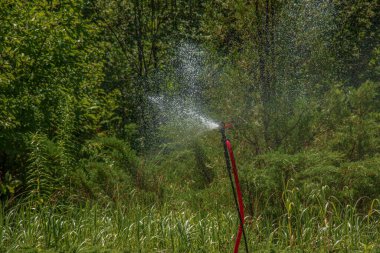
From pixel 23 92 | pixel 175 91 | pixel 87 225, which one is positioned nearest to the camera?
pixel 87 225

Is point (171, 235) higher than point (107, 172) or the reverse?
higher

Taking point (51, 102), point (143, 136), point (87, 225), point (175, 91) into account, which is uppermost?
point (51, 102)

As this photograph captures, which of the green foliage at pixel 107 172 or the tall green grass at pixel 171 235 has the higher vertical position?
the tall green grass at pixel 171 235

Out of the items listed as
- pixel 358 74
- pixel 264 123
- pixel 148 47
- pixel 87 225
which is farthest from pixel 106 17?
pixel 87 225

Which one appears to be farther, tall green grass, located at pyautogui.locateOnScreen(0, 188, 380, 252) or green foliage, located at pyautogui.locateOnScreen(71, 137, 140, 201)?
green foliage, located at pyautogui.locateOnScreen(71, 137, 140, 201)

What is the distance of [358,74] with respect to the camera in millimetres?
12125

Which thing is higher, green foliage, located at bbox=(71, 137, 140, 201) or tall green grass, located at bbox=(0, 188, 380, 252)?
tall green grass, located at bbox=(0, 188, 380, 252)

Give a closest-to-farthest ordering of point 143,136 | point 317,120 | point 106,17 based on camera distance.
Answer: point 317,120 < point 143,136 < point 106,17

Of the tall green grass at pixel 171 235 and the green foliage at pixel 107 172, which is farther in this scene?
the green foliage at pixel 107 172

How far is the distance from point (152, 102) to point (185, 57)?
1.12m

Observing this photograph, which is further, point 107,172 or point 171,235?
point 107,172

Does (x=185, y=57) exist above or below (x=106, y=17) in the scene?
below

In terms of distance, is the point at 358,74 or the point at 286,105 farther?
the point at 358,74

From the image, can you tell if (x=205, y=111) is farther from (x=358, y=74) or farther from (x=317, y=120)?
(x=358, y=74)
